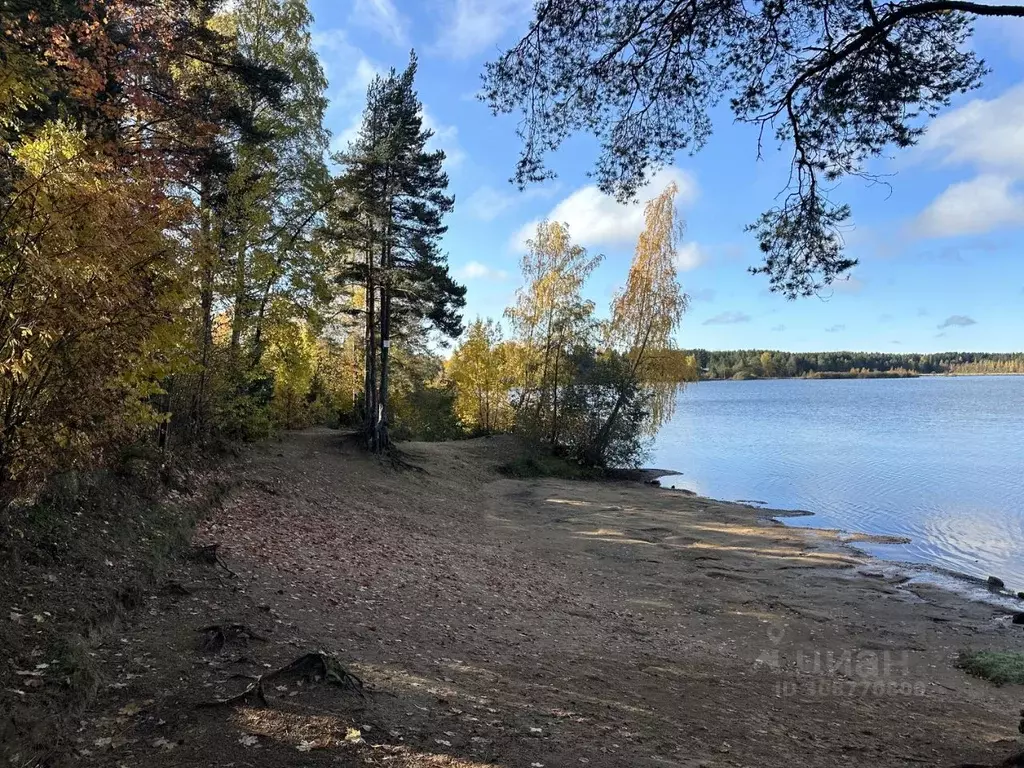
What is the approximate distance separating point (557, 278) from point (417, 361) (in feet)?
32.5

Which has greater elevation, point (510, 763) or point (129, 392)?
point (129, 392)

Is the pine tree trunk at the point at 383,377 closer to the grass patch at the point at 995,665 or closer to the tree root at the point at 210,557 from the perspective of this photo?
the tree root at the point at 210,557

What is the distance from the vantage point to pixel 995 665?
7.57m

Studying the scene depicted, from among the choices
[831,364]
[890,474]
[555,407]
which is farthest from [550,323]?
[831,364]

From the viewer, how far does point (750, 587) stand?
11180 mm

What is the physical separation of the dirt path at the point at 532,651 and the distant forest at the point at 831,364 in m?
110

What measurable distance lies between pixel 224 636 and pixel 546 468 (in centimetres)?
2036

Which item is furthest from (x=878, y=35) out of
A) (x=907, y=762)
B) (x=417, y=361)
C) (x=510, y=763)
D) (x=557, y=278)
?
(x=417, y=361)

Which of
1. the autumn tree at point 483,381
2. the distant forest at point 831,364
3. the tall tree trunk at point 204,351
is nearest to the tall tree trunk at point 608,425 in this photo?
the autumn tree at point 483,381

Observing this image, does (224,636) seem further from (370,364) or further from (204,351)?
(370,364)

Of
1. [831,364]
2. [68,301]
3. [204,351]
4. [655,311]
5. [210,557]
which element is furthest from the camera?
[831,364]

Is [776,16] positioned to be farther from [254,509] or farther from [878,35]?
[254,509]

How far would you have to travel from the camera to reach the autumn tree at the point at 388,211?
17.7 metres

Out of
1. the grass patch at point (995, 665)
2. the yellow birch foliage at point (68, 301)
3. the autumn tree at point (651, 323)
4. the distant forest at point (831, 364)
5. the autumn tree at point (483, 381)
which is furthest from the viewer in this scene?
the distant forest at point (831, 364)
